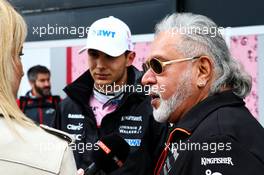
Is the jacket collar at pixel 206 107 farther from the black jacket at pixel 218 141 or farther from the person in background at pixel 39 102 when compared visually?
the person in background at pixel 39 102

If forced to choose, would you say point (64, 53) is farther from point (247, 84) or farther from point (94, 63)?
point (247, 84)

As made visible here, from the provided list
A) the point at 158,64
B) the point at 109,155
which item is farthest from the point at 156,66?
the point at 109,155

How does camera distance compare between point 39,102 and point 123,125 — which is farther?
point 39,102

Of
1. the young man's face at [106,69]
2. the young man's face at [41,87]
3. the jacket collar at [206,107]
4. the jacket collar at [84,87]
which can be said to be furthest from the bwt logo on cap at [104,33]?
the young man's face at [41,87]

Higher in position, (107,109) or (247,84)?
(247,84)

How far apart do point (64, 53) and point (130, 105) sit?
1.67 meters

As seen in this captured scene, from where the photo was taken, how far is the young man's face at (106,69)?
124 inches

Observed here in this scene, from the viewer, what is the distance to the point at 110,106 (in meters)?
3.13

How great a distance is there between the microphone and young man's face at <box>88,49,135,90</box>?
1.81ft

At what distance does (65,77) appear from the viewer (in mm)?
4758

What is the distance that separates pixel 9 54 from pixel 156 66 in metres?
0.85

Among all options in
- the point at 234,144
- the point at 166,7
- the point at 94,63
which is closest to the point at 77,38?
the point at 166,7

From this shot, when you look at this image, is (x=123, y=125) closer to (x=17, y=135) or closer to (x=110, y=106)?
(x=110, y=106)

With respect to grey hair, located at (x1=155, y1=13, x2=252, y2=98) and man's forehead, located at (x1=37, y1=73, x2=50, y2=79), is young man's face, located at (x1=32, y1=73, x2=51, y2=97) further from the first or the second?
grey hair, located at (x1=155, y1=13, x2=252, y2=98)
